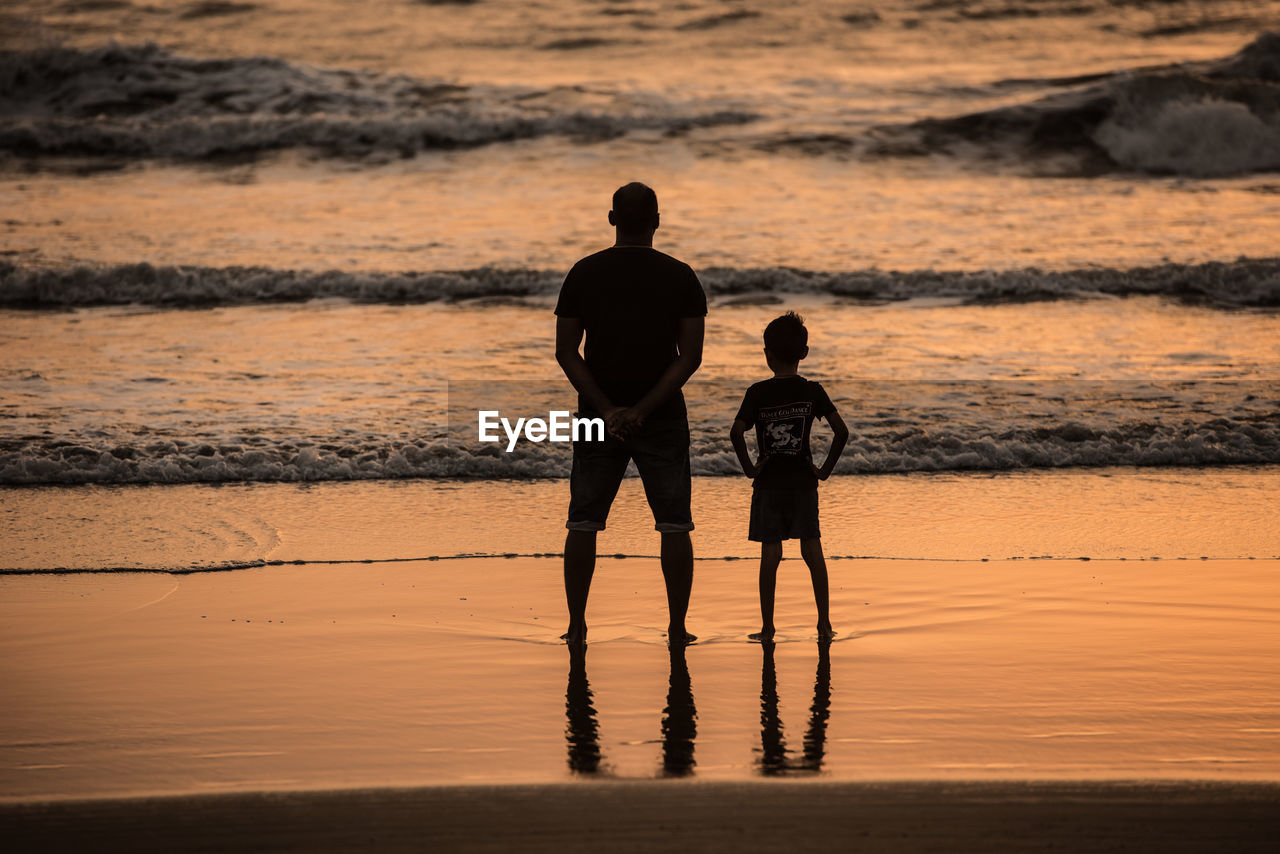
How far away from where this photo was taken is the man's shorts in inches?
185

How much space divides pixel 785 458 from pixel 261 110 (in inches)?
893

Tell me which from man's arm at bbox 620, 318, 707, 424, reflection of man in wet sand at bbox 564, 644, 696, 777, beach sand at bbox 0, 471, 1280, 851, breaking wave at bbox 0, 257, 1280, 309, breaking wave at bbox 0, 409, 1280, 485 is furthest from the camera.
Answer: breaking wave at bbox 0, 257, 1280, 309

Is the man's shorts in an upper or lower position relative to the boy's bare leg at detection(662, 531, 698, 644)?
upper

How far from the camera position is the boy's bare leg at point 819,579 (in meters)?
4.93

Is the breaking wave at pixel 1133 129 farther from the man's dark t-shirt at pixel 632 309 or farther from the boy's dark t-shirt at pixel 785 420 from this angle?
the man's dark t-shirt at pixel 632 309

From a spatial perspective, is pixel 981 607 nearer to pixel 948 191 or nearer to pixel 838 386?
pixel 838 386

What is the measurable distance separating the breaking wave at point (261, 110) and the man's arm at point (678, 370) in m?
19.8

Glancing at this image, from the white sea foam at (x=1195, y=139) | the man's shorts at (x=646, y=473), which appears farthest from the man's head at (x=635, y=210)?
the white sea foam at (x=1195, y=139)

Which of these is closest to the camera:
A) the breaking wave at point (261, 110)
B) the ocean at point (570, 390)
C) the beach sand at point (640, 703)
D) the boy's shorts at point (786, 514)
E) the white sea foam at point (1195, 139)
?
the beach sand at point (640, 703)

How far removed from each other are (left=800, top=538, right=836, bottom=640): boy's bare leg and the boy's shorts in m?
0.04

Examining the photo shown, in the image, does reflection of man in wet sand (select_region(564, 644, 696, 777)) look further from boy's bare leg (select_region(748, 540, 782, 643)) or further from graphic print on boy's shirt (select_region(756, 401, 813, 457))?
graphic print on boy's shirt (select_region(756, 401, 813, 457))

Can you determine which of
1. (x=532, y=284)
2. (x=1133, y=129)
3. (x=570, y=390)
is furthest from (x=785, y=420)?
(x=1133, y=129)

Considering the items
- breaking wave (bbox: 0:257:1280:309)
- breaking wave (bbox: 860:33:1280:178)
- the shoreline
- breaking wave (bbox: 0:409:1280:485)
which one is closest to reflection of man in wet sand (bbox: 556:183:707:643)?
the shoreline

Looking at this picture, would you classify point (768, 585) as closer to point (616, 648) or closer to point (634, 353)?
point (616, 648)
